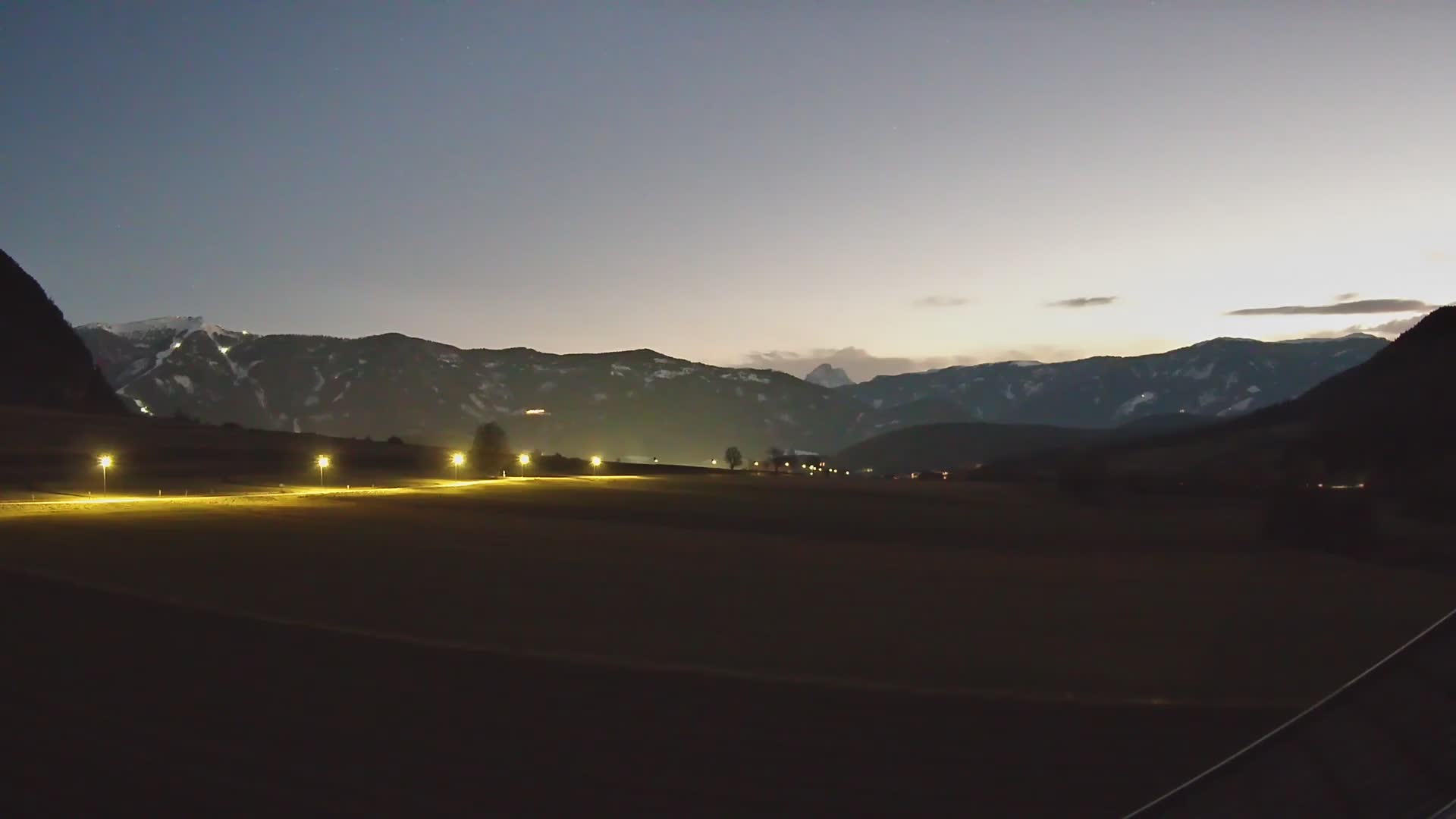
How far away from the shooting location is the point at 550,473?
9788 centimetres

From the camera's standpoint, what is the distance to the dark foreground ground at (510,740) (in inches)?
328

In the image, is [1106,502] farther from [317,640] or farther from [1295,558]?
[317,640]

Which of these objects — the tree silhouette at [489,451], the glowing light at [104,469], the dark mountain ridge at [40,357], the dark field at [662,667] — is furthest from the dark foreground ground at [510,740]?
the dark mountain ridge at [40,357]

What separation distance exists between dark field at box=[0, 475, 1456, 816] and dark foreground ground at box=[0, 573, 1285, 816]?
46 mm

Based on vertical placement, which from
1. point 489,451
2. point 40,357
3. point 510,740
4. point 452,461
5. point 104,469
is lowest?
point 510,740

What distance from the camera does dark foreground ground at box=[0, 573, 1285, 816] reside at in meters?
8.34

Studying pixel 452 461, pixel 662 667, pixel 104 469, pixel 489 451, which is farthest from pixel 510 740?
pixel 489 451

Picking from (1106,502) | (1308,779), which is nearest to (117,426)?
(1106,502)

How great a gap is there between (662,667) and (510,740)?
3949 millimetres

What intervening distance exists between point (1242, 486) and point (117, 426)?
85831 millimetres

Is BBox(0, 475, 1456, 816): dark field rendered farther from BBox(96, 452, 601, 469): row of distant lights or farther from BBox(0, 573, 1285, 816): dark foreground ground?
BBox(96, 452, 601, 469): row of distant lights

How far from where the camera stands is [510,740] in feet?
32.5

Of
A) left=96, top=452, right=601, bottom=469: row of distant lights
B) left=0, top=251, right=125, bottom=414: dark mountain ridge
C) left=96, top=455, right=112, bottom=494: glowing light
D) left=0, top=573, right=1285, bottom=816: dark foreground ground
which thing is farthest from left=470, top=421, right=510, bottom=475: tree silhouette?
left=0, top=573, right=1285, bottom=816: dark foreground ground

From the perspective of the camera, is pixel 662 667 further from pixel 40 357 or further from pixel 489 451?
pixel 40 357
